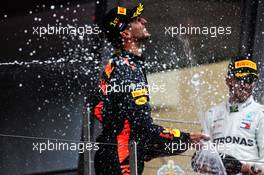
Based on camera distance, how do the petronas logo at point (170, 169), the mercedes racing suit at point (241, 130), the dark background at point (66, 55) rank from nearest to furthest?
the mercedes racing suit at point (241, 130), the petronas logo at point (170, 169), the dark background at point (66, 55)

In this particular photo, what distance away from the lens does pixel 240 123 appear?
113 inches

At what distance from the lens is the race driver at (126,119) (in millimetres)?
2836

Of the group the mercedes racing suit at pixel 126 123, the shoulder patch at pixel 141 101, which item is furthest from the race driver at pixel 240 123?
the shoulder patch at pixel 141 101

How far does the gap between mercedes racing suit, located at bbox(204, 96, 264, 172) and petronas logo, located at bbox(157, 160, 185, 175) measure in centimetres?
24

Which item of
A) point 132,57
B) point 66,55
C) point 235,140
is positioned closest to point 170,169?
point 235,140

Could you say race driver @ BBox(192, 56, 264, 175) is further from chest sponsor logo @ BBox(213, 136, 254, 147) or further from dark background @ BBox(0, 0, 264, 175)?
dark background @ BBox(0, 0, 264, 175)

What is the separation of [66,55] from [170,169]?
862 mm

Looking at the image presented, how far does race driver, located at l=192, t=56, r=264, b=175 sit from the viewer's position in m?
2.80

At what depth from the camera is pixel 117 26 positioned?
308cm

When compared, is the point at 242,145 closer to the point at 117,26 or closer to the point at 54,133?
the point at 117,26

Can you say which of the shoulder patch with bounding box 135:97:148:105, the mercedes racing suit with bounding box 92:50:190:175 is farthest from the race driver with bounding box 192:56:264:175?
the shoulder patch with bounding box 135:97:148:105

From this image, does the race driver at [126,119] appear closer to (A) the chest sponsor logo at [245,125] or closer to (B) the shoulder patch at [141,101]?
(B) the shoulder patch at [141,101]

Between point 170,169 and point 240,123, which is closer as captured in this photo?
point 240,123

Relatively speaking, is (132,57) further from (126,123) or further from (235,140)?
(235,140)
